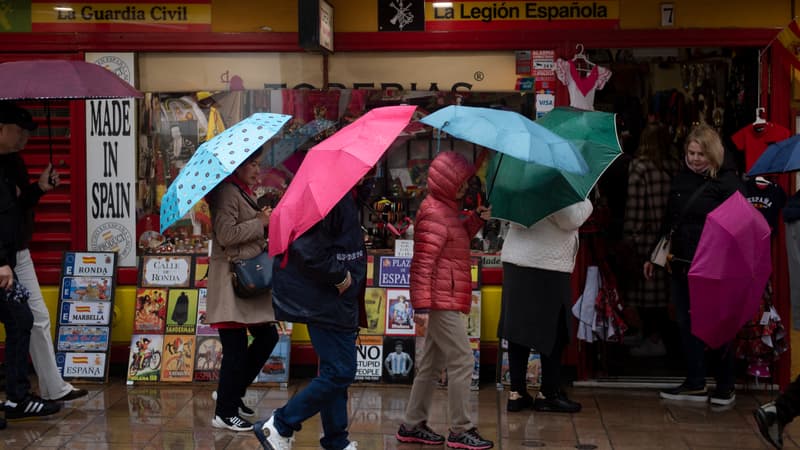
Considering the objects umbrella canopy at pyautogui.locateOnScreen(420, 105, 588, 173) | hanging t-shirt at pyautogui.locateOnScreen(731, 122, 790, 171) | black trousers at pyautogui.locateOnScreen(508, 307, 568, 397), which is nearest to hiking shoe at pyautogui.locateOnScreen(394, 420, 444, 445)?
black trousers at pyautogui.locateOnScreen(508, 307, 568, 397)

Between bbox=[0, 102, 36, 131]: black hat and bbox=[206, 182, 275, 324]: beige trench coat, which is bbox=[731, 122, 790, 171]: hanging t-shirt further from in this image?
bbox=[0, 102, 36, 131]: black hat

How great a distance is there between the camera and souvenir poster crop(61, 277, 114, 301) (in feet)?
26.2

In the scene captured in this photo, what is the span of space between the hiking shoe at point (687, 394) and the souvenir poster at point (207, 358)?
3.27 m

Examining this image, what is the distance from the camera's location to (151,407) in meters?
7.23

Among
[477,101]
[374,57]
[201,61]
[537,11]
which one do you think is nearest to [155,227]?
[201,61]

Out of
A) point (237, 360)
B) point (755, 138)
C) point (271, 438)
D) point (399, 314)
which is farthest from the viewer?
point (399, 314)

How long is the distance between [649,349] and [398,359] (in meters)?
2.67

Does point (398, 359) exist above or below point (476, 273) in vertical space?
below

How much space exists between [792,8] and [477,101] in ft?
7.93

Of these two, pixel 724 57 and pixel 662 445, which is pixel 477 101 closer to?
pixel 724 57

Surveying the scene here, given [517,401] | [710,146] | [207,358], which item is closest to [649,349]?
[517,401]

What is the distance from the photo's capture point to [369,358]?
7875 mm

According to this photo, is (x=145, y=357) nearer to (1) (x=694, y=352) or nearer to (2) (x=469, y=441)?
(2) (x=469, y=441)

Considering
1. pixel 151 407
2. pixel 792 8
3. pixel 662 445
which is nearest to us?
pixel 662 445
